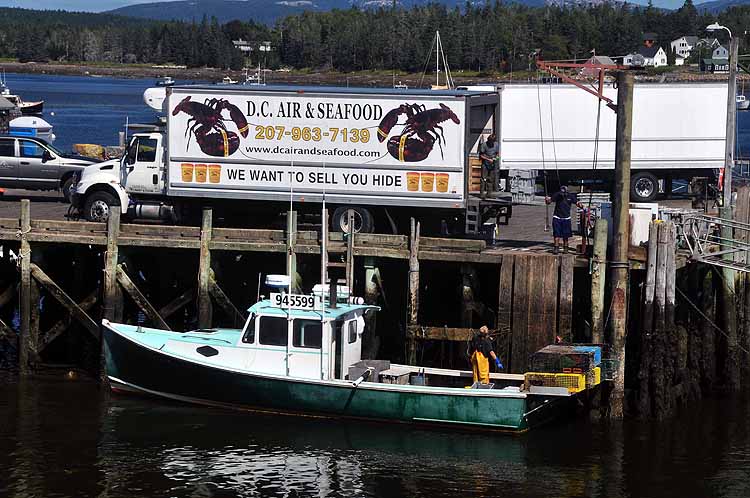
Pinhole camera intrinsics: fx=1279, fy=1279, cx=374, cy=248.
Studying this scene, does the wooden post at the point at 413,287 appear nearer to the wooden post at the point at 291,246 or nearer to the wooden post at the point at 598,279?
the wooden post at the point at 291,246

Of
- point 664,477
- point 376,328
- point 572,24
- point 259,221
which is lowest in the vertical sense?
point 664,477

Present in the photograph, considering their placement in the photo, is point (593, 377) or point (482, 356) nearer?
point (593, 377)

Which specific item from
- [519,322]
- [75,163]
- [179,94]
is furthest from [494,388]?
[75,163]

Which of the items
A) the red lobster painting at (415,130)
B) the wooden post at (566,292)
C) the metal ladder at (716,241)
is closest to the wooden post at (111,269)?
the red lobster painting at (415,130)

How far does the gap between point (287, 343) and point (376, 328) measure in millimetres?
3025

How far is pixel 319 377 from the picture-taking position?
24625 mm

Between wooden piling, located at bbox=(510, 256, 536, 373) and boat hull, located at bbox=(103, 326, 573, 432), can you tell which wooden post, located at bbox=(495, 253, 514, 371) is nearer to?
wooden piling, located at bbox=(510, 256, 536, 373)

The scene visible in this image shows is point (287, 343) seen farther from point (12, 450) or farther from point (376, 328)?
point (12, 450)

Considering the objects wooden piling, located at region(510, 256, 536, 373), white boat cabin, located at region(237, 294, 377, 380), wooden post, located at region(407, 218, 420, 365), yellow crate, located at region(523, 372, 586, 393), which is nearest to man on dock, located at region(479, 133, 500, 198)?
wooden post, located at region(407, 218, 420, 365)

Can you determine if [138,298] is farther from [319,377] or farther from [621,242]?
[621,242]

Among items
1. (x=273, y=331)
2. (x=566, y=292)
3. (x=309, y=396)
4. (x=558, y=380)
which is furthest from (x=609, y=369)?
(x=273, y=331)

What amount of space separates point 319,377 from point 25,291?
23.9ft

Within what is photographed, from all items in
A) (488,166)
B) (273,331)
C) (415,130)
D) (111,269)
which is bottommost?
(273,331)

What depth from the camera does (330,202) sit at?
94.6ft
